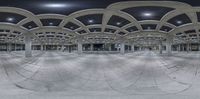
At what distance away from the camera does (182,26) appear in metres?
30.2

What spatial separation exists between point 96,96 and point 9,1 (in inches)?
545

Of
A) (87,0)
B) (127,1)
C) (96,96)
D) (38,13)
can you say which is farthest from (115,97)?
(38,13)

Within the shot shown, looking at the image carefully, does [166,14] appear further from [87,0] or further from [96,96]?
[96,96]

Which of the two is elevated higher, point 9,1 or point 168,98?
point 9,1

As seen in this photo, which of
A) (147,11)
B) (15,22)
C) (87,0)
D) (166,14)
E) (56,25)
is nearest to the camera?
(87,0)

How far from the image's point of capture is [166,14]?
21953 mm

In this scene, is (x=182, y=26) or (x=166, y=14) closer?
(x=166, y=14)

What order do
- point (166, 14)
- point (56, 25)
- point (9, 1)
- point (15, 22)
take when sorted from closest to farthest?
point (9, 1)
point (166, 14)
point (15, 22)
point (56, 25)

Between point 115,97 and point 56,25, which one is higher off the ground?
point 56,25

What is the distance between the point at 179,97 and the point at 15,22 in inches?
1042

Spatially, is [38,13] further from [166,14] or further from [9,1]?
[166,14]

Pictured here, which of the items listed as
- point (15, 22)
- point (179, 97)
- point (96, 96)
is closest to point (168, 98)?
point (179, 97)

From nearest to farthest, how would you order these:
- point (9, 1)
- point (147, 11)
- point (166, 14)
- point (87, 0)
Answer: point (87, 0), point (9, 1), point (147, 11), point (166, 14)

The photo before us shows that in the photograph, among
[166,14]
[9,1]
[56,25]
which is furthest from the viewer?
[56,25]
